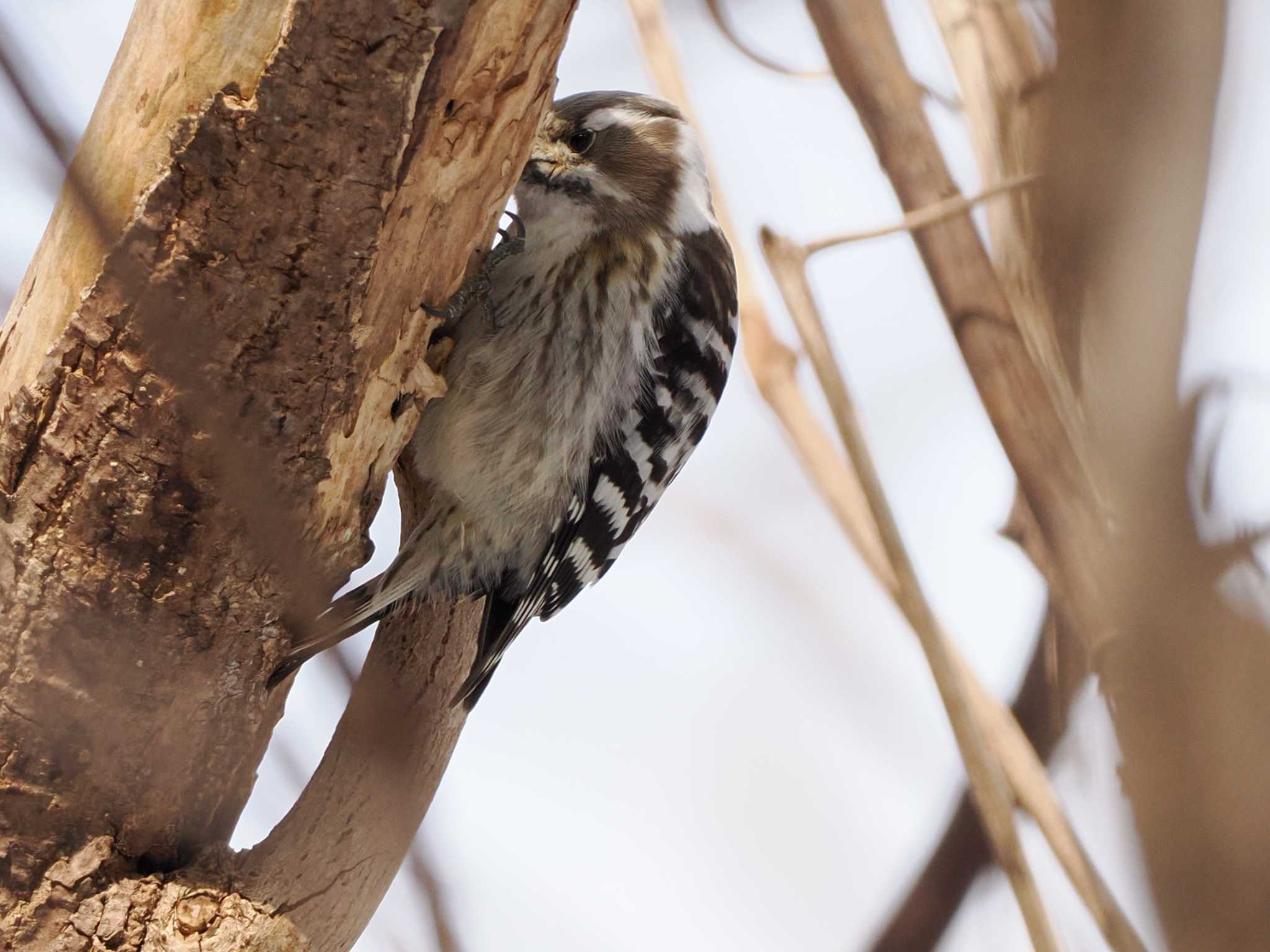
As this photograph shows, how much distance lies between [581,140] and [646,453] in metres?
0.73

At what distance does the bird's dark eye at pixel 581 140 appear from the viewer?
271 centimetres

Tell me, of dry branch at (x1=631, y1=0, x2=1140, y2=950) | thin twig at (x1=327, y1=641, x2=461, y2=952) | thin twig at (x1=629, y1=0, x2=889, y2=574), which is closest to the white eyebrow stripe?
thin twig at (x1=629, y1=0, x2=889, y2=574)

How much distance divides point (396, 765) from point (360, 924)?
0.28 metres

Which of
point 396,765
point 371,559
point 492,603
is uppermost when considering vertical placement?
point 371,559

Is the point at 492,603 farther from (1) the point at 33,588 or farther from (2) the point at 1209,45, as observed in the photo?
(2) the point at 1209,45

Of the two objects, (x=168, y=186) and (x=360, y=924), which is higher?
(x=168, y=186)

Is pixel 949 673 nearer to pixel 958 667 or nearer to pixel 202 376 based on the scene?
pixel 958 667

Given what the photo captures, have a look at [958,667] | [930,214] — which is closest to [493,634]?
[958,667]

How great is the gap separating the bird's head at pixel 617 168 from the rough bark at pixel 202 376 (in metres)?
0.67

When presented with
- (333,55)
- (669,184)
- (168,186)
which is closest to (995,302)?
(333,55)

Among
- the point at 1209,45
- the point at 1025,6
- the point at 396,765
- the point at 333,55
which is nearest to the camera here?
the point at 1209,45

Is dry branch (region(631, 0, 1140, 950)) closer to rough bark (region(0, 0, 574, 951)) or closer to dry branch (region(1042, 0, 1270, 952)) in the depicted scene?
dry branch (region(1042, 0, 1270, 952))

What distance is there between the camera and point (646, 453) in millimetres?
2656

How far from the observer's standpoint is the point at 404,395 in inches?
82.4
